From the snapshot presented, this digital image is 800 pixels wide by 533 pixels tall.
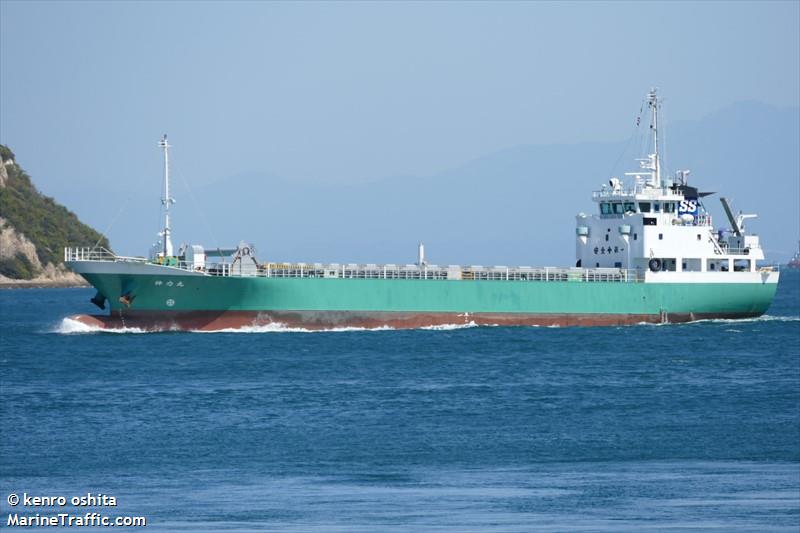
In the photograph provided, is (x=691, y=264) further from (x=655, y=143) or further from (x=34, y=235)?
(x=34, y=235)

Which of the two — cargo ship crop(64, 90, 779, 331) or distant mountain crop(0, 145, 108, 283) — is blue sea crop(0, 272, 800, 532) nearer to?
cargo ship crop(64, 90, 779, 331)

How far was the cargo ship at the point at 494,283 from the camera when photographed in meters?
52.4

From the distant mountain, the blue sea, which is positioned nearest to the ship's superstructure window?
the blue sea

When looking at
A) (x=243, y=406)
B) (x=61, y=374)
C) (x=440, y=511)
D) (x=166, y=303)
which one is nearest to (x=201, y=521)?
(x=440, y=511)

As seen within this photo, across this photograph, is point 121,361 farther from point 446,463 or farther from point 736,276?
point 736,276

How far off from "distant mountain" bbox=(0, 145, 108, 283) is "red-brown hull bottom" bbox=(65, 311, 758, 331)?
91.4m

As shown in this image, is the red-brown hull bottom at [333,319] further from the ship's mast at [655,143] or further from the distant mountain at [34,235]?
the distant mountain at [34,235]

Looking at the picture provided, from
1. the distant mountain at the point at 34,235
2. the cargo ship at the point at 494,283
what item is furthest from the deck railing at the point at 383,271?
the distant mountain at the point at 34,235

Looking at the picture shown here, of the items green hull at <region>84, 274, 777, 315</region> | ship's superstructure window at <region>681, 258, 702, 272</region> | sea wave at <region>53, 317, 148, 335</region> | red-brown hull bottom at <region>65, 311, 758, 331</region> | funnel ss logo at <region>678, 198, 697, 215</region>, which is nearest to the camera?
green hull at <region>84, 274, 777, 315</region>

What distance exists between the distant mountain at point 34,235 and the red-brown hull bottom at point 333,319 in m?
91.4

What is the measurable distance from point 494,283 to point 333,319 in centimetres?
736

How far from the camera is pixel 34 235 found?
142625mm

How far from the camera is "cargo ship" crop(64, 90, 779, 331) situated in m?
52.4

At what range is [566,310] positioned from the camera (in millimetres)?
58625
